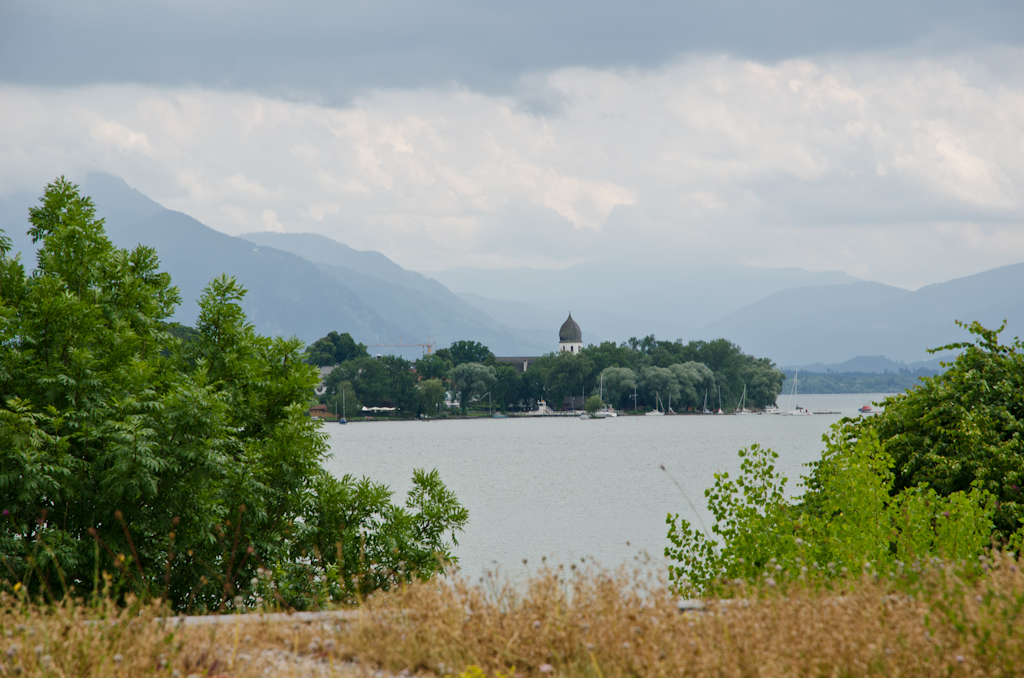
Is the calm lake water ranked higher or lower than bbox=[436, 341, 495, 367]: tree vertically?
lower

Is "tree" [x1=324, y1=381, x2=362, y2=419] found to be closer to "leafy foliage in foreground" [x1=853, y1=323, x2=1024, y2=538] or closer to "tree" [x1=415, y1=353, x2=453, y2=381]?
"tree" [x1=415, y1=353, x2=453, y2=381]

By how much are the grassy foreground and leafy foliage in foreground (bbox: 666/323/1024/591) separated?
4.04 ft

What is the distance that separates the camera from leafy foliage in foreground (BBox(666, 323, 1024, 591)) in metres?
7.99

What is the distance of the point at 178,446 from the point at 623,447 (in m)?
68.1

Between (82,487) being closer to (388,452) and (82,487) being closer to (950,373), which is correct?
(950,373)

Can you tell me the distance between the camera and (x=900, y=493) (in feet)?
32.4

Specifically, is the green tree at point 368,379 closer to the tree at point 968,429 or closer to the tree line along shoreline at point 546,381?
the tree line along shoreline at point 546,381

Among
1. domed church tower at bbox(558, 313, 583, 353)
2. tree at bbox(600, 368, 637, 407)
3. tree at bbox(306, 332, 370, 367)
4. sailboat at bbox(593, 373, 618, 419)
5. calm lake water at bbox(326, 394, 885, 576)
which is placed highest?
domed church tower at bbox(558, 313, 583, 353)

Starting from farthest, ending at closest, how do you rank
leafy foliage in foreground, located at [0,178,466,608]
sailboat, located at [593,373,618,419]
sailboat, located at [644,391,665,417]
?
sailboat, located at [644,391,665,417]
sailboat, located at [593,373,618,419]
leafy foliage in foreground, located at [0,178,466,608]

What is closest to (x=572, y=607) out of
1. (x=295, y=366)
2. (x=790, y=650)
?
(x=790, y=650)

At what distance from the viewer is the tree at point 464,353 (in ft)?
501

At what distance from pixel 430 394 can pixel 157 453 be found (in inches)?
4535

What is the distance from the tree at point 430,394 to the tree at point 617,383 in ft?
87.5

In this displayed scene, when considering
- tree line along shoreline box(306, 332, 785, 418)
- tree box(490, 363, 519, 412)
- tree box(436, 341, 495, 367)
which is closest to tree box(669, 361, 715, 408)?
tree line along shoreline box(306, 332, 785, 418)
